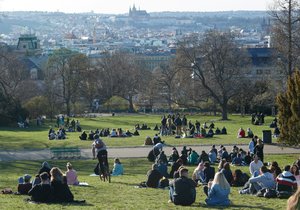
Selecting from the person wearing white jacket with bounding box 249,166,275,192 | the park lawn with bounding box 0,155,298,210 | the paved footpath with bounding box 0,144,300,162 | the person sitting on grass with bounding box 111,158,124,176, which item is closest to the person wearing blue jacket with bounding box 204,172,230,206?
the park lawn with bounding box 0,155,298,210

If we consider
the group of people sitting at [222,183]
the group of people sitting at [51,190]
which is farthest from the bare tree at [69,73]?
the group of people sitting at [51,190]

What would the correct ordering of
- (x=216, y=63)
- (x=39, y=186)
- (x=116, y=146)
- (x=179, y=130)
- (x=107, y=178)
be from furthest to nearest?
(x=216, y=63) → (x=179, y=130) → (x=116, y=146) → (x=107, y=178) → (x=39, y=186)

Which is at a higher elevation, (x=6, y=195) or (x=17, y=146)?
(x=6, y=195)

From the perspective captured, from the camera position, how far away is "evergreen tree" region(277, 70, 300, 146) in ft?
108

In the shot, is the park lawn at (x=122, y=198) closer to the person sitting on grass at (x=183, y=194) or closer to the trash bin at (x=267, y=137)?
the person sitting on grass at (x=183, y=194)

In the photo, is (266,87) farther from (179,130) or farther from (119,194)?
(119,194)

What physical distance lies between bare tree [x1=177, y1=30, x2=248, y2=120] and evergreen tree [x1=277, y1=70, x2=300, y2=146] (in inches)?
1217

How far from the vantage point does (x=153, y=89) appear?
278 ft

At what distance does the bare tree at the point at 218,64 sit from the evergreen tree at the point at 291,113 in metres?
30.9

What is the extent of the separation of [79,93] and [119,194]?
6606 cm

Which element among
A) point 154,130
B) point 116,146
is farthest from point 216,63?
point 116,146

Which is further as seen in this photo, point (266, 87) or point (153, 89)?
point (153, 89)

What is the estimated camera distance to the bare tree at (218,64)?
219ft

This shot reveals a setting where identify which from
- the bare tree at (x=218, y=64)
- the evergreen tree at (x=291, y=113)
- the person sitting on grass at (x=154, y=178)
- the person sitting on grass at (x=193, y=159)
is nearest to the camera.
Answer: the person sitting on grass at (x=154, y=178)
